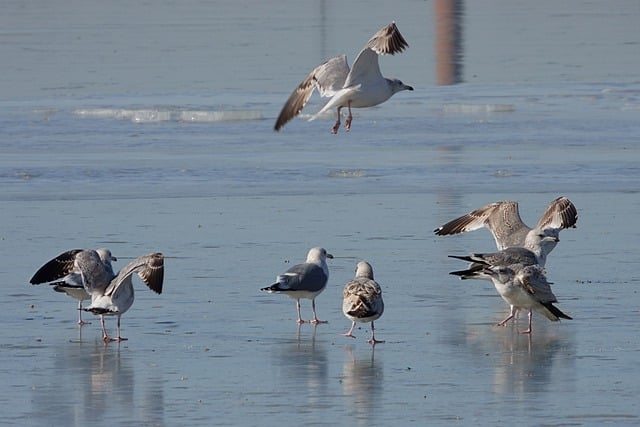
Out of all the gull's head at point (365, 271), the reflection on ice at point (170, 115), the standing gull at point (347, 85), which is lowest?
the gull's head at point (365, 271)

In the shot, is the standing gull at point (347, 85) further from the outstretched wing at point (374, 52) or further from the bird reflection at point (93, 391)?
the bird reflection at point (93, 391)

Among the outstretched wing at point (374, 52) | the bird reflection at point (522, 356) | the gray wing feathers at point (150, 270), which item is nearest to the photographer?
the bird reflection at point (522, 356)

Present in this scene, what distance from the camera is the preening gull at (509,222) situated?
467 inches

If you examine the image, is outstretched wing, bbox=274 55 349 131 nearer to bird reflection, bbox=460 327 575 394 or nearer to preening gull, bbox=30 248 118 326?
preening gull, bbox=30 248 118 326

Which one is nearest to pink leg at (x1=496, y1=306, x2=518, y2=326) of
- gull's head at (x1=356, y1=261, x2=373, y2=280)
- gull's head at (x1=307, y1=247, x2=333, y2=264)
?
gull's head at (x1=356, y1=261, x2=373, y2=280)

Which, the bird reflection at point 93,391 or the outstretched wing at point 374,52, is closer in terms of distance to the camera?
the bird reflection at point 93,391

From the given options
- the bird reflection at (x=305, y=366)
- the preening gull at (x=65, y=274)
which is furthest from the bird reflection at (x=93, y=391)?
the preening gull at (x=65, y=274)

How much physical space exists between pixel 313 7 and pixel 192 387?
37.6 m

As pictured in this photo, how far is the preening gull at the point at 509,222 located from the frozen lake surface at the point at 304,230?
25cm

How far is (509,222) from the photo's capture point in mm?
12117

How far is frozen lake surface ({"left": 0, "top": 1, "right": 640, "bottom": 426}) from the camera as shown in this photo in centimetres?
811

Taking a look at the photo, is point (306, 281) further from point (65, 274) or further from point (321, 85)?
point (321, 85)

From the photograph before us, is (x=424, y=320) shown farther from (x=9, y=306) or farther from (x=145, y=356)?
(x=9, y=306)

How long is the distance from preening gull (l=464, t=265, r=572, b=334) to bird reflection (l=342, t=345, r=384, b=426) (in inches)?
43.9
